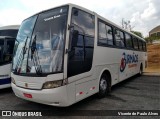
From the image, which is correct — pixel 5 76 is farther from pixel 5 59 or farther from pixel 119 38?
pixel 119 38

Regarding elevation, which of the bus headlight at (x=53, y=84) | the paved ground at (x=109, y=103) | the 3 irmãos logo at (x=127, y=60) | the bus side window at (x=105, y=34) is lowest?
the paved ground at (x=109, y=103)

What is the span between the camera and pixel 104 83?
6582 mm

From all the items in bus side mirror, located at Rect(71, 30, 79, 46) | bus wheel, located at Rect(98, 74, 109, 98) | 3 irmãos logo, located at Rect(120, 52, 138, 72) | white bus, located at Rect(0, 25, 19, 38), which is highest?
white bus, located at Rect(0, 25, 19, 38)

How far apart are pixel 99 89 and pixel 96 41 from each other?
5.53 ft

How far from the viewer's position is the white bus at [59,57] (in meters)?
4.37

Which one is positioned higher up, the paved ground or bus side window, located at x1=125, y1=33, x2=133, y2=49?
bus side window, located at x1=125, y1=33, x2=133, y2=49

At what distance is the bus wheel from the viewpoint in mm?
6332

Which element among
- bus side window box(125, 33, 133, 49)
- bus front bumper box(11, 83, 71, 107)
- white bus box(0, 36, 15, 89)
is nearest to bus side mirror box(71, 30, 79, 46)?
bus front bumper box(11, 83, 71, 107)

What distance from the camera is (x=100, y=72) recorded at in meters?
6.12

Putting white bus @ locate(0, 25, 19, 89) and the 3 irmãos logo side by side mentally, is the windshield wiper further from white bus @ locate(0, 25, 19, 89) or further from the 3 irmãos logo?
the 3 irmãos logo

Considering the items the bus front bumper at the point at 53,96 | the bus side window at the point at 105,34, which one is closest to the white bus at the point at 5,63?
the bus front bumper at the point at 53,96

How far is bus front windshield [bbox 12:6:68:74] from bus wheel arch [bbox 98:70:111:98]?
236 cm

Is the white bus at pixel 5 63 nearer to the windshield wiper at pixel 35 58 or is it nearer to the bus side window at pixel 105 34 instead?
the windshield wiper at pixel 35 58

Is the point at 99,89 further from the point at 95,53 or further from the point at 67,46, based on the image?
the point at 67,46
